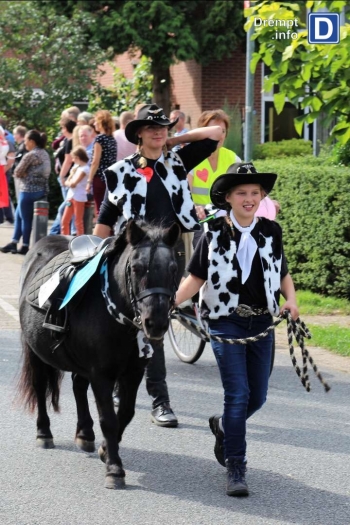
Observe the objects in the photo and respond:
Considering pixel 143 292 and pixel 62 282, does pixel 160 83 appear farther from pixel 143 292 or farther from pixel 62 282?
pixel 143 292

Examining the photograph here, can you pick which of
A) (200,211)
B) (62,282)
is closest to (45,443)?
(62,282)

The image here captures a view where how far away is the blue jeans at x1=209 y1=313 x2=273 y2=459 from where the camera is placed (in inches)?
213

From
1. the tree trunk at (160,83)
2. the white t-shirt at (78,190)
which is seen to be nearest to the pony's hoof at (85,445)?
the white t-shirt at (78,190)

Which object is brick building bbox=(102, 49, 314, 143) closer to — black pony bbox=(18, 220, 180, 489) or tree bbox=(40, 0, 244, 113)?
tree bbox=(40, 0, 244, 113)

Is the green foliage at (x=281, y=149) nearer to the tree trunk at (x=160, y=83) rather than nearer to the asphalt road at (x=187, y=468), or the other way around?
the tree trunk at (x=160, y=83)

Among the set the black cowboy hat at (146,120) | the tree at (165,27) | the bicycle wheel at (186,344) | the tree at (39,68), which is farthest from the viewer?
the tree at (165,27)

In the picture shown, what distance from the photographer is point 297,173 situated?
12.4 m

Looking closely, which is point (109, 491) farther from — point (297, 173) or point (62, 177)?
point (62, 177)

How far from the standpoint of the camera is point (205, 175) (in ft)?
28.5

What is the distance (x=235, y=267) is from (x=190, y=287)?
26 centimetres

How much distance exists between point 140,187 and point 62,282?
2.55ft

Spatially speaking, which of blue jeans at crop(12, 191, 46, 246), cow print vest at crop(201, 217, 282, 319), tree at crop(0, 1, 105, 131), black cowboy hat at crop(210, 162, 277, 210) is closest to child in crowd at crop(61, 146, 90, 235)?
blue jeans at crop(12, 191, 46, 246)

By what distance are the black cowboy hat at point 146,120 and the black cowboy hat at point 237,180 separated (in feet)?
2.55

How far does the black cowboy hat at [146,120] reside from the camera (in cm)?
621
